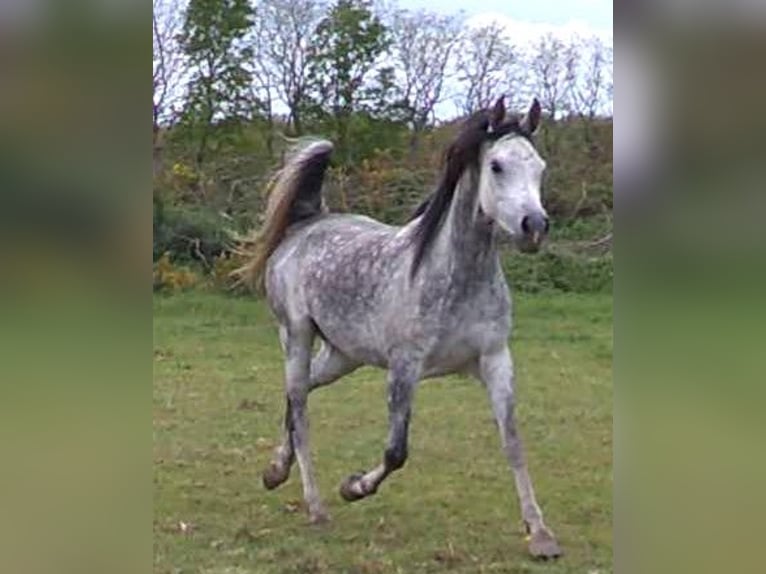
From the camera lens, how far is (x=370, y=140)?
7.30ft

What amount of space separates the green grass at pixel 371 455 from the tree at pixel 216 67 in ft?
1.22

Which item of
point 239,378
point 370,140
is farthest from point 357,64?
point 239,378

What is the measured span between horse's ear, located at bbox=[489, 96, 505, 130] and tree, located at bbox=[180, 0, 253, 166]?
54cm

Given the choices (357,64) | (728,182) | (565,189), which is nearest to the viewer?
(728,182)

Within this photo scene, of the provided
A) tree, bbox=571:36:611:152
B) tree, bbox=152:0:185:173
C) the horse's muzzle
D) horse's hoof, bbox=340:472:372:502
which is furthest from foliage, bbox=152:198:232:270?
tree, bbox=571:36:611:152

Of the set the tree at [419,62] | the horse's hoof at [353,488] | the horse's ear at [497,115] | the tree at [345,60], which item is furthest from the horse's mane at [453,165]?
the horse's hoof at [353,488]

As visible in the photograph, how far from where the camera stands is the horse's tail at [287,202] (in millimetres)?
2260

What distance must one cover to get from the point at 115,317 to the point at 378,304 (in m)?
1.01

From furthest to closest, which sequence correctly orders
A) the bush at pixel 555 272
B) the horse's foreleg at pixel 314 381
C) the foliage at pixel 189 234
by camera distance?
the horse's foreleg at pixel 314 381 → the foliage at pixel 189 234 → the bush at pixel 555 272

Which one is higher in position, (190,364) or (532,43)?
(532,43)

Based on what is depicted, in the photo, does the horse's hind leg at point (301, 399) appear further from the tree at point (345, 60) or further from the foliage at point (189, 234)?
the tree at point (345, 60)

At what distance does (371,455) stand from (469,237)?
491mm

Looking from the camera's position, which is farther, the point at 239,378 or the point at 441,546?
the point at 239,378

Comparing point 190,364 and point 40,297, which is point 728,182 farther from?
point 190,364
